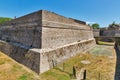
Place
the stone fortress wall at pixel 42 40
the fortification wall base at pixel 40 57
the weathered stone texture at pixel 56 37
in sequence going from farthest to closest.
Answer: the weathered stone texture at pixel 56 37
the stone fortress wall at pixel 42 40
the fortification wall base at pixel 40 57

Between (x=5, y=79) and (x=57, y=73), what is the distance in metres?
4.19

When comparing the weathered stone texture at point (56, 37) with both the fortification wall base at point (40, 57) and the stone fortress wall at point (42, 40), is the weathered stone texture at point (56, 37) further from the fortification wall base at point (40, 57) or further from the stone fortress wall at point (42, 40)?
the fortification wall base at point (40, 57)

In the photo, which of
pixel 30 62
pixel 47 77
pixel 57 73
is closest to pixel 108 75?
pixel 57 73

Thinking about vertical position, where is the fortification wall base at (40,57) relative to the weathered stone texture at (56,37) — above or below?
below

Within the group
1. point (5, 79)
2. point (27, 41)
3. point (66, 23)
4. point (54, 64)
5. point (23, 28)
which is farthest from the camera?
point (66, 23)

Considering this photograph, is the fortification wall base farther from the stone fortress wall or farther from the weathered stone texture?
the weathered stone texture

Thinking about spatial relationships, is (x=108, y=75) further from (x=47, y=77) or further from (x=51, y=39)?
(x=51, y=39)

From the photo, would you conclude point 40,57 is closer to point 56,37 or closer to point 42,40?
point 42,40

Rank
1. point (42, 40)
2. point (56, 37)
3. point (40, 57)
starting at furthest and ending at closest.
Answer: point (56, 37)
point (42, 40)
point (40, 57)

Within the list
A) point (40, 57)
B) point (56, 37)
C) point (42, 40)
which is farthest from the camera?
point (56, 37)

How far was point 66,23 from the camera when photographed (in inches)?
600

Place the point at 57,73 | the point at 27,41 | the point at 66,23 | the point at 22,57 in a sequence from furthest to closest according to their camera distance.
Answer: the point at 66,23 < the point at 27,41 < the point at 22,57 < the point at 57,73

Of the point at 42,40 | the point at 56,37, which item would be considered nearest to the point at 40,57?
the point at 42,40

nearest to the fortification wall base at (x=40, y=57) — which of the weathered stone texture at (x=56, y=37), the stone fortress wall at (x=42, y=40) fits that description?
the stone fortress wall at (x=42, y=40)
